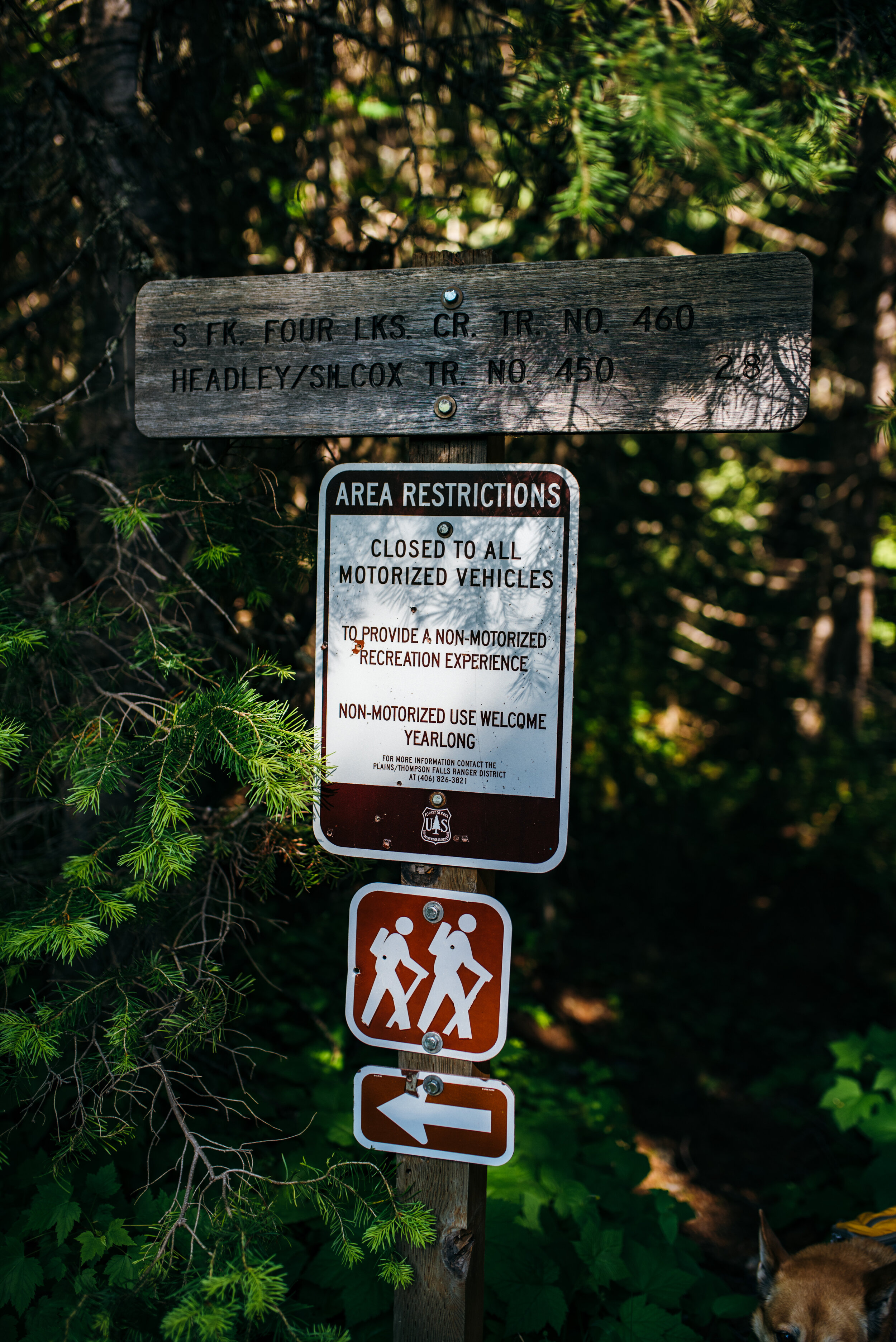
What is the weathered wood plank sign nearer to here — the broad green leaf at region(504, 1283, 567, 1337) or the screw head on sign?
the screw head on sign

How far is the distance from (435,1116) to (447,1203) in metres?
0.21

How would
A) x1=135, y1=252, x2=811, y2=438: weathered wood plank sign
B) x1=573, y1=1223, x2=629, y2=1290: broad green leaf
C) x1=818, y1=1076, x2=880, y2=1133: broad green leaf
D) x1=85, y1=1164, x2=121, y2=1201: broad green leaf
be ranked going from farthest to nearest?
x1=818, y1=1076, x2=880, y2=1133: broad green leaf < x1=573, y1=1223, x2=629, y2=1290: broad green leaf < x1=85, y1=1164, x2=121, y2=1201: broad green leaf < x1=135, y1=252, x2=811, y2=438: weathered wood plank sign

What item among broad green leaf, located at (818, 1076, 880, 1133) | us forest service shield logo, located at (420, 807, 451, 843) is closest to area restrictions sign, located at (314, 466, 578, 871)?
us forest service shield logo, located at (420, 807, 451, 843)

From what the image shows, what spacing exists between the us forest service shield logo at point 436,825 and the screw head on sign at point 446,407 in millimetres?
875

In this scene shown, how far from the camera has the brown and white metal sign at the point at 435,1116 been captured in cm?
186

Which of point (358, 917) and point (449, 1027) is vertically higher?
point (358, 917)

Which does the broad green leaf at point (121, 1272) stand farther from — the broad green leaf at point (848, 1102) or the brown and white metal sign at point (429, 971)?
the broad green leaf at point (848, 1102)

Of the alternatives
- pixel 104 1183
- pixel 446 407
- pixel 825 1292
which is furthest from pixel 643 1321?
pixel 446 407

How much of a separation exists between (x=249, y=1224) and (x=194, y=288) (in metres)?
2.07

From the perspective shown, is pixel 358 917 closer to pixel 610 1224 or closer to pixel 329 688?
pixel 329 688

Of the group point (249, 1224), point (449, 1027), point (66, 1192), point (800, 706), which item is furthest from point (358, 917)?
point (800, 706)

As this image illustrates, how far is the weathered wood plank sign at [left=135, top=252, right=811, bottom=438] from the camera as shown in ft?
5.64

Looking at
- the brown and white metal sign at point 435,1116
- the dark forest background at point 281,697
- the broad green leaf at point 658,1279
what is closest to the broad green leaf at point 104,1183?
the dark forest background at point 281,697

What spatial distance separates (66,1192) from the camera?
6.68 ft
